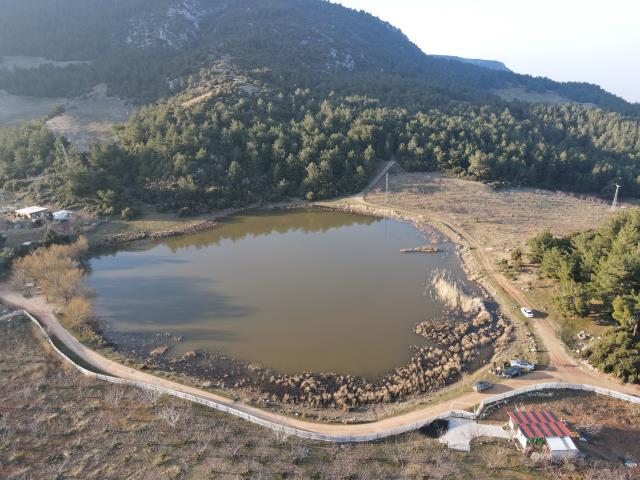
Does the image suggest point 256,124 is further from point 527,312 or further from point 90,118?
point 527,312

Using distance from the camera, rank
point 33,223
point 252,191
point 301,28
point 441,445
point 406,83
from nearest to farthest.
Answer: point 441,445 < point 33,223 < point 252,191 < point 406,83 < point 301,28

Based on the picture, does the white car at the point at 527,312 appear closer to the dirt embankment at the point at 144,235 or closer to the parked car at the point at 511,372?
the parked car at the point at 511,372

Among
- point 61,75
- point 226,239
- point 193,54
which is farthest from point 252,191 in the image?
point 61,75

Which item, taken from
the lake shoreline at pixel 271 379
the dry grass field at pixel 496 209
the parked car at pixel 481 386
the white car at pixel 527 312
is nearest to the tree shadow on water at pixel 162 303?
the lake shoreline at pixel 271 379

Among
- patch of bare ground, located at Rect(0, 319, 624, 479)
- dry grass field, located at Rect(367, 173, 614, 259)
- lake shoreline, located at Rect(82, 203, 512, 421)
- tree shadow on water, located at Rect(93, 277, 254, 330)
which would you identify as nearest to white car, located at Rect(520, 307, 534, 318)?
lake shoreline, located at Rect(82, 203, 512, 421)

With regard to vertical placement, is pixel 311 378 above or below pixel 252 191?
below

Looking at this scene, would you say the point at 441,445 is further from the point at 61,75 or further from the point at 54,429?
the point at 61,75

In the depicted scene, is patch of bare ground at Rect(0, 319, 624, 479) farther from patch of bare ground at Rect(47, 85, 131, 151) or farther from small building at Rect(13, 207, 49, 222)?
patch of bare ground at Rect(47, 85, 131, 151)
